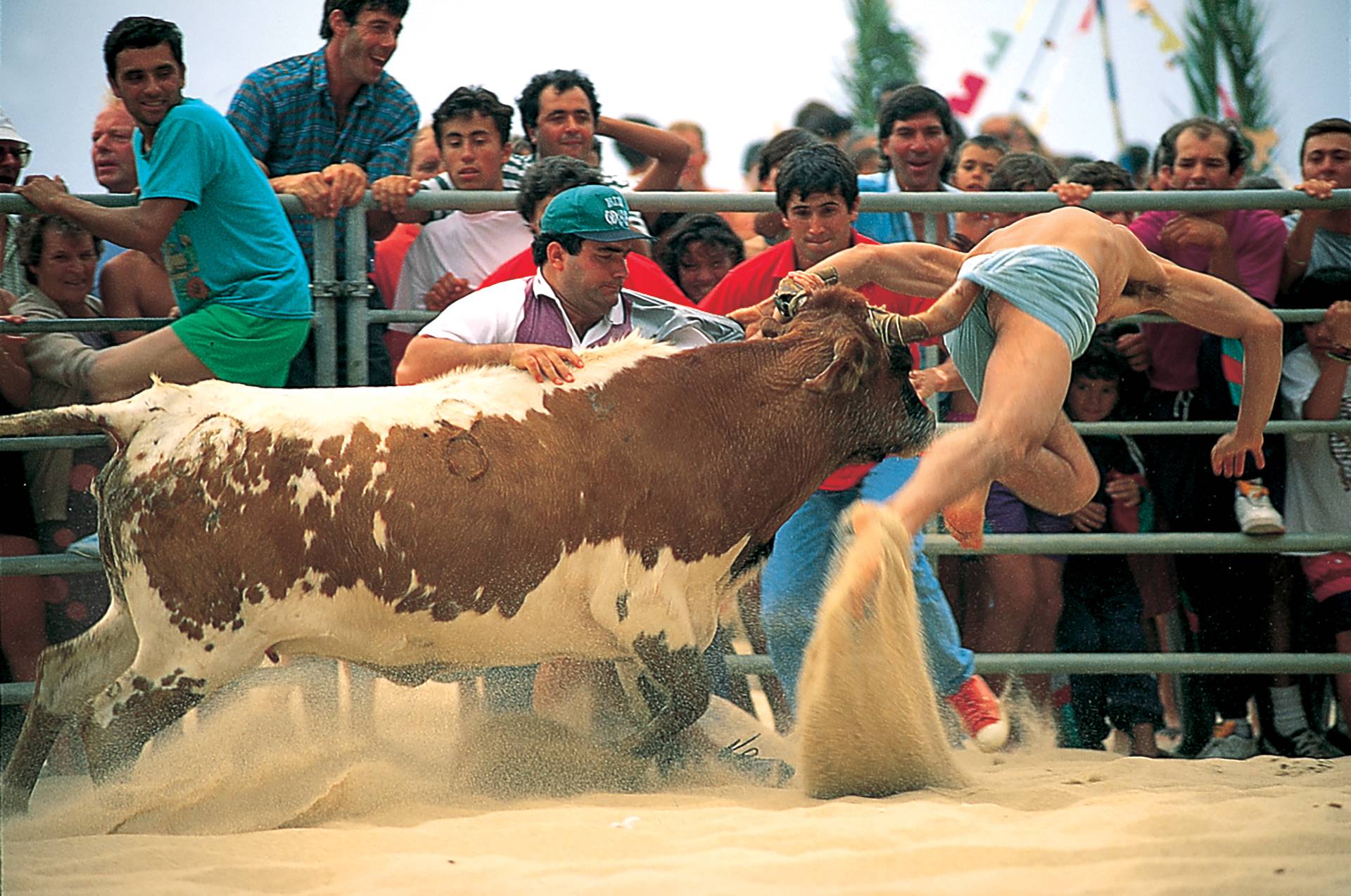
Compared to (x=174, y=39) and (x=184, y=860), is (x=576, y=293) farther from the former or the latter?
(x=184, y=860)

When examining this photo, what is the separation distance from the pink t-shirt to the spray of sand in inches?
81.4

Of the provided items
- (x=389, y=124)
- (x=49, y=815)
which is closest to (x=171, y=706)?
(x=49, y=815)

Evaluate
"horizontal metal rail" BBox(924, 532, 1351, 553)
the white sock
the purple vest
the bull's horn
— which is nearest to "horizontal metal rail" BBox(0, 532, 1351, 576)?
"horizontal metal rail" BBox(924, 532, 1351, 553)

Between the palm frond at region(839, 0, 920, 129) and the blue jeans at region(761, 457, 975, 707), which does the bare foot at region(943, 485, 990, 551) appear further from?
the palm frond at region(839, 0, 920, 129)

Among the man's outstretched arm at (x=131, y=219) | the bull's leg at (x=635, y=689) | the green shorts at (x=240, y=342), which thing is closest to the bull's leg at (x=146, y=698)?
the bull's leg at (x=635, y=689)

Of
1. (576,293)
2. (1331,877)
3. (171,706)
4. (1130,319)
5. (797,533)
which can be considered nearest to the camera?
(1331,877)

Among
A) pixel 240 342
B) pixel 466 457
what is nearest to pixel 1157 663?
pixel 466 457

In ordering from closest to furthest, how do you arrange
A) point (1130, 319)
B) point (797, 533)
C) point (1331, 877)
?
point (1331, 877) → point (797, 533) → point (1130, 319)

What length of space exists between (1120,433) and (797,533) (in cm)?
131

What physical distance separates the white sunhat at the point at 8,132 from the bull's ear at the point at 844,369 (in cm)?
283

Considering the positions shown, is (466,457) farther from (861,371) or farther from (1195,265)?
(1195,265)

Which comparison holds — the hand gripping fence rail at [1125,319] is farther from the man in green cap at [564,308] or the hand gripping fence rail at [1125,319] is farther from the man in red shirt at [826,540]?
the man in green cap at [564,308]

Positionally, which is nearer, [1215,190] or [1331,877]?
[1331,877]

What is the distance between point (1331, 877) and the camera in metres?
3.17
